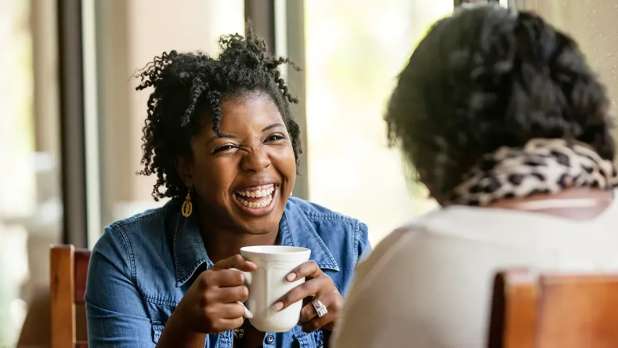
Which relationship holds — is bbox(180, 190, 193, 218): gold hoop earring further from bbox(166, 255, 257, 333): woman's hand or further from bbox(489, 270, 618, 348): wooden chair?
bbox(489, 270, 618, 348): wooden chair

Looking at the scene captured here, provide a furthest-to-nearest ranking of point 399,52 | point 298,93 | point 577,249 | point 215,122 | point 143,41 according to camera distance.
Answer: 1. point 143,41
2. point 298,93
3. point 399,52
4. point 215,122
5. point 577,249

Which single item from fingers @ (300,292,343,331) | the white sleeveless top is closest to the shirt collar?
fingers @ (300,292,343,331)

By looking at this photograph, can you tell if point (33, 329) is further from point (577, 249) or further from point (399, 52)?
point (577, 249)

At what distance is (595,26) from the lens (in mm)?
1569

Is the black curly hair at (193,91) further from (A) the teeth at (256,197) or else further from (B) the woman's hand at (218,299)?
(B) the woman's hand at (218,299)

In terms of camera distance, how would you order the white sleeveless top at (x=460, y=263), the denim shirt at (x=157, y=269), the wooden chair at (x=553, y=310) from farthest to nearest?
the denim shirt at (x=157, y=269) < the white sleeveless top at (x=460, y=263) < the wooden chair at (x=553, y=310)

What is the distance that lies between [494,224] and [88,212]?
2.12m

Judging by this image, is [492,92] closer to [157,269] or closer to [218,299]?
[218,299]

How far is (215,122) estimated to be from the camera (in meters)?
1.39

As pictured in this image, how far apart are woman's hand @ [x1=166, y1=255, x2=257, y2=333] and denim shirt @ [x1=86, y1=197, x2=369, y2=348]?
0.64 ft

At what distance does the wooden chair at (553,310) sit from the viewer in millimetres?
578

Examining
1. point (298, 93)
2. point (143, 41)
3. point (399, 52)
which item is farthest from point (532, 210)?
point (143, 41)

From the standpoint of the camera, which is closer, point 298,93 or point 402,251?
point 402,251

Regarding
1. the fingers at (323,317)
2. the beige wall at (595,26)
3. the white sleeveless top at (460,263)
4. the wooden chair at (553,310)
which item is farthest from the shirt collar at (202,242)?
the wooden chair at (553,310)
